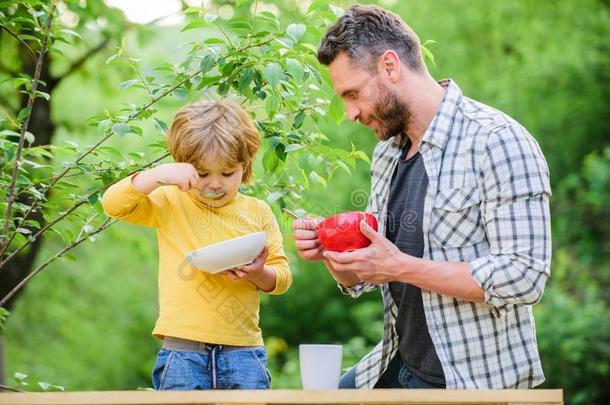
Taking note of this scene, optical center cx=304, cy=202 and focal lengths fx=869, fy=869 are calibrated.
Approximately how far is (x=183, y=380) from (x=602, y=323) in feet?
17.1

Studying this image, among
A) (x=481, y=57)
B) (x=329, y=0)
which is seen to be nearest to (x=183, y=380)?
(x=329, y=0)

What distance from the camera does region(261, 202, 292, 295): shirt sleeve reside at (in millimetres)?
2504

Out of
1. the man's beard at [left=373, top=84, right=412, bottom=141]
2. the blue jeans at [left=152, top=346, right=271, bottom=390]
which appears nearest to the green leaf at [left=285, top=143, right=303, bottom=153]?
the man's beard at [left=373, top=84, right=412, bottom=141]

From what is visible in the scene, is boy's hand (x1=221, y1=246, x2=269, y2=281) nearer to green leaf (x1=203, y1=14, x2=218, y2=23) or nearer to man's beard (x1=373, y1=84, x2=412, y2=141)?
man's beard (x1=373, y1=84, x2=412, y2=141)

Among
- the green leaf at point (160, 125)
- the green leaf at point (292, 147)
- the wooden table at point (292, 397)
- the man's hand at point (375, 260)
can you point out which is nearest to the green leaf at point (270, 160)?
the green leaf at point (292, 147)

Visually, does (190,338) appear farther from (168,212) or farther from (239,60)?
(239,60)

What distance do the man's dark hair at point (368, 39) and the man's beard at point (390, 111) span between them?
9cm

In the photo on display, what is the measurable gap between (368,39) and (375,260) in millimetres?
712

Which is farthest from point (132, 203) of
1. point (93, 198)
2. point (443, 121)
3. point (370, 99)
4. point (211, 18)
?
point (443, 121)

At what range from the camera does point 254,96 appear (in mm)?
2787

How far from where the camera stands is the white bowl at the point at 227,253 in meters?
2.19

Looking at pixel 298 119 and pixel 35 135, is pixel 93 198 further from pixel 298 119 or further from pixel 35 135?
pixel 35 135

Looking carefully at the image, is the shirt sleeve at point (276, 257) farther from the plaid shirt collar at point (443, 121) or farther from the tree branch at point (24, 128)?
the tree branch at point (24, 128)

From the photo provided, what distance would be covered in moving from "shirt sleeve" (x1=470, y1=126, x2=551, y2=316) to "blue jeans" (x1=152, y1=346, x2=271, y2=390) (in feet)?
2.23
